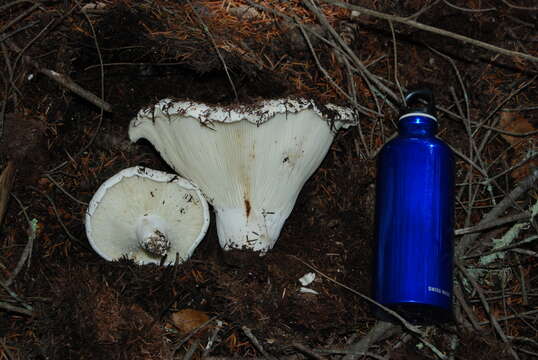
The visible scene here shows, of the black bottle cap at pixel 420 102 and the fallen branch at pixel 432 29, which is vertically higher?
the fallen branch at pixel 432 29

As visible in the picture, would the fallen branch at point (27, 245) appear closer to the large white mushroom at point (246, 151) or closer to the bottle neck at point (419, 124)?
the large white mushroom at point (246, 151)

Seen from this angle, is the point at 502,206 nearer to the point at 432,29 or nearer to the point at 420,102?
the point at 420,102

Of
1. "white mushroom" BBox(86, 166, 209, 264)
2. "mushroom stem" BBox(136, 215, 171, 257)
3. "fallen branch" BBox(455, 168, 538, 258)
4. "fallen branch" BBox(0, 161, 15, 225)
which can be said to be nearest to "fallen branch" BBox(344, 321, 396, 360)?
"fallen branch" BBox(455, 168, 538, 258)

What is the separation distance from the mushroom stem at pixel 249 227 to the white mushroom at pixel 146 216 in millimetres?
125

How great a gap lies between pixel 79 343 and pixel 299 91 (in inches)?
71.5

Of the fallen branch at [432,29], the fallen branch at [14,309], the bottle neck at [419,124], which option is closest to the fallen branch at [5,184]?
Result: the fallen branch at [14,309]

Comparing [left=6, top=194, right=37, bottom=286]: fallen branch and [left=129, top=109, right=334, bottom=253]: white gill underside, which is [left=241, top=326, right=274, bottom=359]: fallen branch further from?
[left=6, top=194, right=37, bottom=286]: fallen branch

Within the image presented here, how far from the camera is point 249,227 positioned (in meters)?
3.26

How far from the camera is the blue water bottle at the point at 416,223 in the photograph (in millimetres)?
3043

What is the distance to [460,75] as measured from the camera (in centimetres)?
368

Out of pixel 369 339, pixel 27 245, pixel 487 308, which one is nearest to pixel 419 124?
pixel 487 308

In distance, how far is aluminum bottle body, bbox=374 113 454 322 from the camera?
9.98 feet

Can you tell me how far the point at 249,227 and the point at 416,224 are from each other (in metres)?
0.89

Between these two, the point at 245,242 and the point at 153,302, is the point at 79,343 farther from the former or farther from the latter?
the point at 245,242
